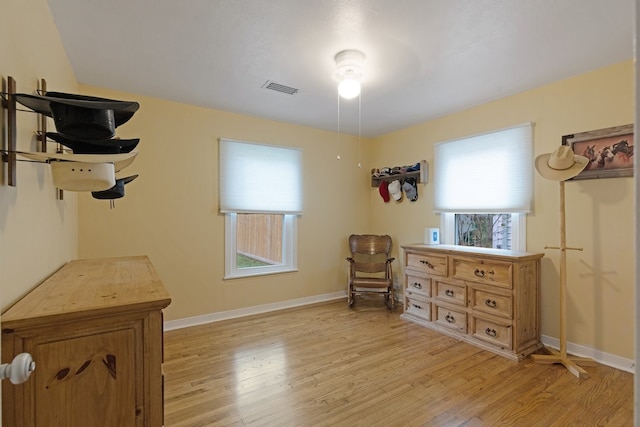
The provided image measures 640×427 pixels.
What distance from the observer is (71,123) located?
1104 millimetres

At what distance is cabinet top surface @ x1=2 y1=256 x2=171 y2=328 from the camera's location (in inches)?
38.5

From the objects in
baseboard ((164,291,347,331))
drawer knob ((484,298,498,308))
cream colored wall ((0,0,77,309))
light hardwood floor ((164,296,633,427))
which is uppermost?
cream colored wall ((0,0,77,309))

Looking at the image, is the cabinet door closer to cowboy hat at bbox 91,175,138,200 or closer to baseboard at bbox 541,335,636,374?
cowboy hat at bbox 91,175,138,200

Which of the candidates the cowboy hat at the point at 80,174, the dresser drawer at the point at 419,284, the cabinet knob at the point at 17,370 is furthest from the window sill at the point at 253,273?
the cabinet knob at the point at 17,370

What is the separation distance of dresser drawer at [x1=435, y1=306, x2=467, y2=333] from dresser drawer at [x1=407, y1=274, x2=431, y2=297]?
0.71 ft

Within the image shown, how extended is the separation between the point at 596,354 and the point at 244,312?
136 inches

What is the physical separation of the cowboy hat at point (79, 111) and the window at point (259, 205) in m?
2.42

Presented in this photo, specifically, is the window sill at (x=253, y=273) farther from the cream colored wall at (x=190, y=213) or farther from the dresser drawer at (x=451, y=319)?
the dresser drawer at (x=451, y=319)

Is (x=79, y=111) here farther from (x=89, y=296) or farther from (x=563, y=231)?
(x=563, y=231)

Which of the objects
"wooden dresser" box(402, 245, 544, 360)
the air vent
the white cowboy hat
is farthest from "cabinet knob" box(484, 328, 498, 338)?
the air vent

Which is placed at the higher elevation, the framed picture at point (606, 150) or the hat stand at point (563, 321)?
the framed picture at point (606, 150)

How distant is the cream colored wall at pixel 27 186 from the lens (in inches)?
43.8

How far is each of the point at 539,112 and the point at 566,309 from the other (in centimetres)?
184

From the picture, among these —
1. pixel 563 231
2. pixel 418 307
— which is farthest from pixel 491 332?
pixel 563 231
